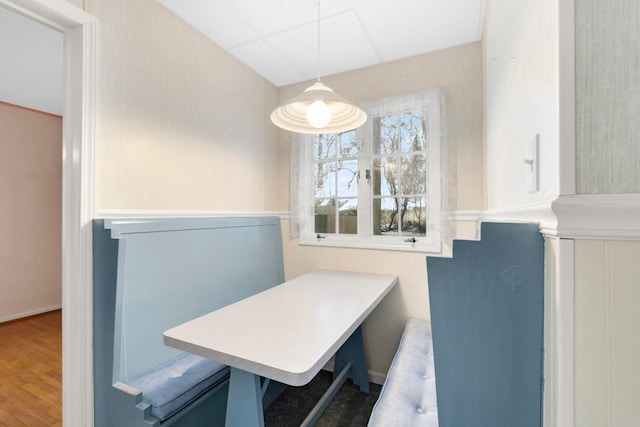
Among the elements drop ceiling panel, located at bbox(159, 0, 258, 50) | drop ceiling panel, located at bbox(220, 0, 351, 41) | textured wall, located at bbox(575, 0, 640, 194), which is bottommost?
textured wall, located at bbox(575, 0, 640, 194)

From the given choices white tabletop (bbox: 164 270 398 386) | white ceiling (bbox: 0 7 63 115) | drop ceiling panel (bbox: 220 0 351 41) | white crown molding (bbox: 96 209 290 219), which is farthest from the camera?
white ceiling (bbox: 0 7 63 115)

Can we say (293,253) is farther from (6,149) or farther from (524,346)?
(6,149)

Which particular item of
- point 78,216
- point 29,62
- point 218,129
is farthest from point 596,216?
point 29,62

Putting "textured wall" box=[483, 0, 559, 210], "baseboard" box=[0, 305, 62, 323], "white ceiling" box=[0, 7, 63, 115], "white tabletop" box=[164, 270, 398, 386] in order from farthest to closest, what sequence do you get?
"baseboard" box=[0, 305, 62, 323] < "white ceiling" box=[0, 7, 63, 115] < "white tabletop" box=[164, 270, 398, 386] < "textured wall" box=[483, 0, 559, 210]

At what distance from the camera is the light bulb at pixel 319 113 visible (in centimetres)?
154

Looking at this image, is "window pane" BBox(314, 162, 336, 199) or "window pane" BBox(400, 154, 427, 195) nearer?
"window pane" BBox(400, 154, 427, 195)

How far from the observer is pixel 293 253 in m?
2.70

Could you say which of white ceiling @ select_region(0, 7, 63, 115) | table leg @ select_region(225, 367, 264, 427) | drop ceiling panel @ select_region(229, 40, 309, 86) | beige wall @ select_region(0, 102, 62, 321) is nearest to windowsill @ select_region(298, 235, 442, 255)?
table leg @ select_region(225, 367, 264, 427)

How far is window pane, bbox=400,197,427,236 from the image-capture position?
2264 millimetres

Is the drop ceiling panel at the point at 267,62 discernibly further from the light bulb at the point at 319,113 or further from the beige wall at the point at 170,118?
the light bulb at the point at 319,113

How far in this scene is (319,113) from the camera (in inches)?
60.5

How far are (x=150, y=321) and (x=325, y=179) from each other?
176 cm

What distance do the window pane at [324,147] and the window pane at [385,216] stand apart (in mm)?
639

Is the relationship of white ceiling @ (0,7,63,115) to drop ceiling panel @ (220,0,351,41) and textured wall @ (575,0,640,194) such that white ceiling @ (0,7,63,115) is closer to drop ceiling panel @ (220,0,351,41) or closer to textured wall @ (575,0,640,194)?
drop ceiling panel @ (220,0,351,41)
